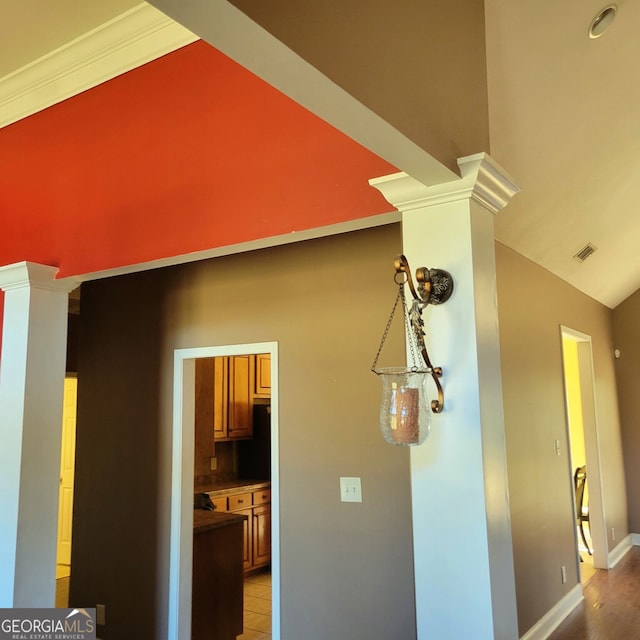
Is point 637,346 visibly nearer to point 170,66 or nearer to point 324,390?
point 324,390

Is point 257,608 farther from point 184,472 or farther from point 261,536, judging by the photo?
point 184,472

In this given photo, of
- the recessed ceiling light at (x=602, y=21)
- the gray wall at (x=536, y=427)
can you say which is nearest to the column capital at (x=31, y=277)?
the gray wall at (x=536, y=427)

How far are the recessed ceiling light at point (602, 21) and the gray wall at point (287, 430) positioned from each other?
46.7 inches

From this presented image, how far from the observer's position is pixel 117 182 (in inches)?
107

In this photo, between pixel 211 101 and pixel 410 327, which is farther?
pixel 211 101

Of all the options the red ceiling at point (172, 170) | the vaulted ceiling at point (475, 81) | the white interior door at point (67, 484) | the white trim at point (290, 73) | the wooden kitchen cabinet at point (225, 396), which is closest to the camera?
the white trim at point (290, 73)

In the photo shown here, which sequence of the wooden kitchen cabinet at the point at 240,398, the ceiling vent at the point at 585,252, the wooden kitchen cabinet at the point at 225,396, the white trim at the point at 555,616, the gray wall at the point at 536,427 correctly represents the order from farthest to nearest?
the wooden kitchen cabinet at the point at 240,398
the wooden kitchen cabinet at the point at 225,396
the ceiling vent at the point at 585,252
the white trim at the point at 555,616
the gray wall at the point at 536,427

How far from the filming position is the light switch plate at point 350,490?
2.78 metres

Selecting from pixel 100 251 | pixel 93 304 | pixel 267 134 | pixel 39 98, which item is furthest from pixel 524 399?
pixel 39 98

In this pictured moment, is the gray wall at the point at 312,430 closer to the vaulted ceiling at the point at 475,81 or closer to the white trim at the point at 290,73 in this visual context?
the vaulted ceiling at the point at 475,81

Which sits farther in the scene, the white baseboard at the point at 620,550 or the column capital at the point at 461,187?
the white baseboard at the point at 620,550

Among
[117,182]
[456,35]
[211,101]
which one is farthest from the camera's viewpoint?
[117,182]

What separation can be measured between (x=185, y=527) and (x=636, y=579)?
3.84 m

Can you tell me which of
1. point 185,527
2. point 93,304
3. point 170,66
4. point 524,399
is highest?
point 170,66
